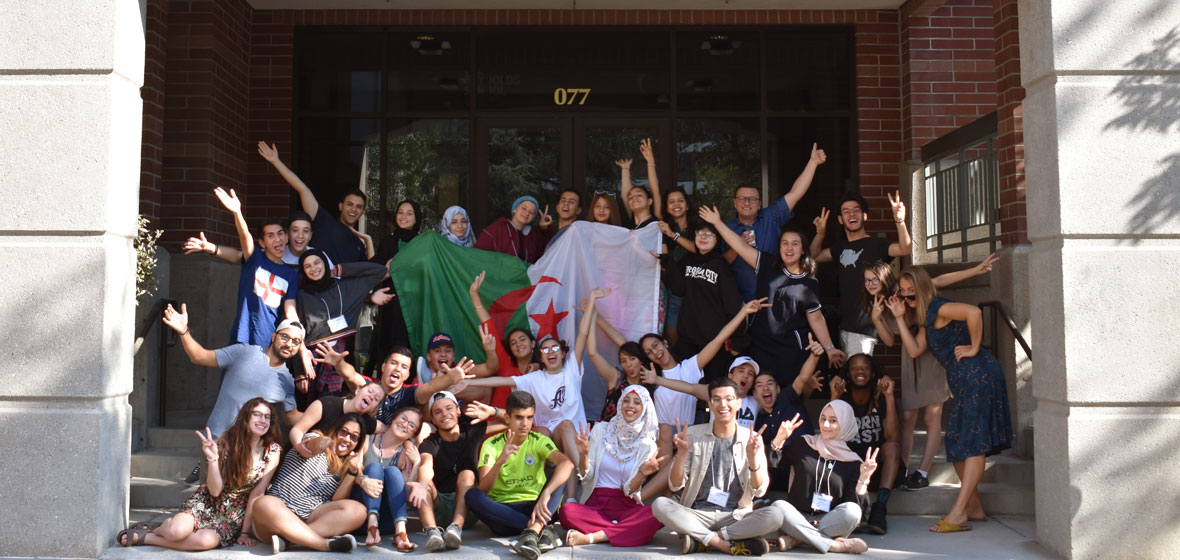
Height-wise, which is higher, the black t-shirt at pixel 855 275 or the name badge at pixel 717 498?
the black t-shirt at pixel 855 275

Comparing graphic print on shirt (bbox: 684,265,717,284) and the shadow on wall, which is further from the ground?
the shadow on wall

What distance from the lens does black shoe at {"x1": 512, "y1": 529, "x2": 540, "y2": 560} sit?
575 cm

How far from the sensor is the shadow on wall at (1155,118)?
5.80 metres

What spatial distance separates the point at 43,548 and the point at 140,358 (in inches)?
89.6

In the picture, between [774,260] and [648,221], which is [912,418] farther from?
[648,221]

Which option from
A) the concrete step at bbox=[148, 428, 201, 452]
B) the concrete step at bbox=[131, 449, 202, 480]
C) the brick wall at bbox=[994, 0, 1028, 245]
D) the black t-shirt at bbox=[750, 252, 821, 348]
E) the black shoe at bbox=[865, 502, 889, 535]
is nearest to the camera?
the black shoe at bbox=[865, 502, 889, 535]

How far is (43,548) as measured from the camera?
18.8ft

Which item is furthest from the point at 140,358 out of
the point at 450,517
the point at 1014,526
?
the point at 1014,526

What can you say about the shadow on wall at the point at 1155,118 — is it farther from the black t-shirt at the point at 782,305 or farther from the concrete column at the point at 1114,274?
the black t-shirt at the point at 782,305

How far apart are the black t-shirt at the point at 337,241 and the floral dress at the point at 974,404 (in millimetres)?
4607

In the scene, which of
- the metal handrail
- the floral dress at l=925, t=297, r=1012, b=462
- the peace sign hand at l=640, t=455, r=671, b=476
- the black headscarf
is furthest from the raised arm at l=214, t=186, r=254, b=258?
the metal handrail

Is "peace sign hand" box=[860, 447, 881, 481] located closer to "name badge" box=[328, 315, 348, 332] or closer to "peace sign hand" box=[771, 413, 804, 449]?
"peace sign hand" box=[771, 413, 804, 449]

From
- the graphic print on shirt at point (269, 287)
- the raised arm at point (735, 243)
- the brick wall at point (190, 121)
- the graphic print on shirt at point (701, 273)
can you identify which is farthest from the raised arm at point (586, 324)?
the brick wall at point (190, 121)

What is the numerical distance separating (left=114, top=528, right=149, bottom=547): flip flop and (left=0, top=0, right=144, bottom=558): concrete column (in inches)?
2.3
